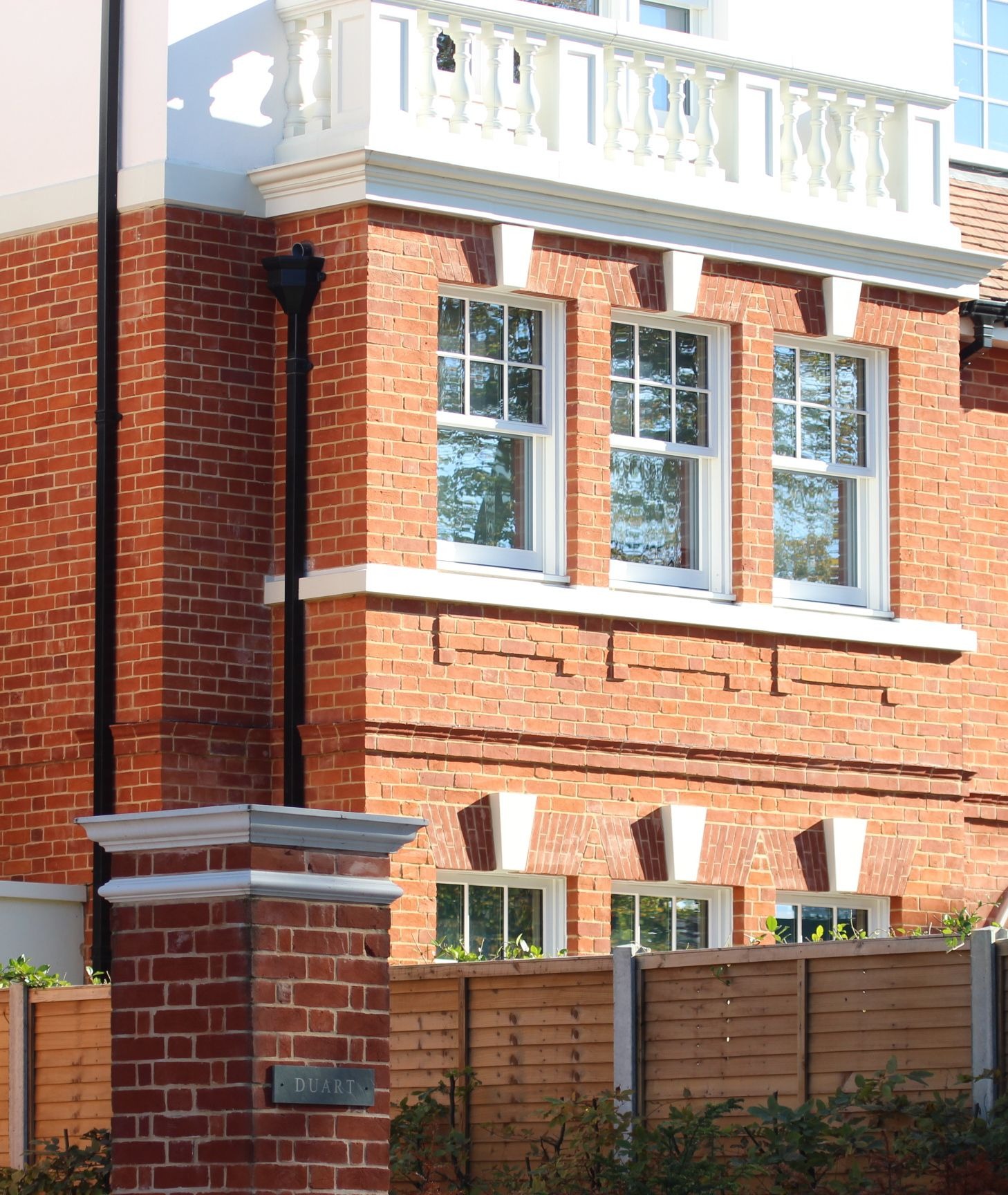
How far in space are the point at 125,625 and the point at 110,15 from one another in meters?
3.73

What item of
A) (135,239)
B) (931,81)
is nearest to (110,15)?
(135,239)

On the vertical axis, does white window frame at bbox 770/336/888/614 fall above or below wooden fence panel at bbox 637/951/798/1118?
above

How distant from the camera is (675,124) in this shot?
17328mm

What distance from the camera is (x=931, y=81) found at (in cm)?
1942

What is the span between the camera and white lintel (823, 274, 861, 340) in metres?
17.8

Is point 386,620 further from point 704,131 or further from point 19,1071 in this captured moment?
point 704,131

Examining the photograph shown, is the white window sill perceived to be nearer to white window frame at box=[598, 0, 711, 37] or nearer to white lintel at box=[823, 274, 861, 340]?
white lintel at box=[823, 274, 861, 340]

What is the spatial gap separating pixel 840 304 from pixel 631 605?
2.70m

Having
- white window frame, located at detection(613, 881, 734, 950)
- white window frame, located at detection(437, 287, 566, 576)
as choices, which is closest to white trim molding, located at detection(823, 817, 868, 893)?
white window frame, located at detection(613, 881, 734, 950)

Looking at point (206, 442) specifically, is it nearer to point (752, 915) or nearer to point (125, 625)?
point (125, 625)

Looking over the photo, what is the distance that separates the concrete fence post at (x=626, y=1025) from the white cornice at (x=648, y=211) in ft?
19.1

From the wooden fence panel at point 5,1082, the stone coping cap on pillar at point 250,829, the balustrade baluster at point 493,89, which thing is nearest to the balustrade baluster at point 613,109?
the balustrade baluster at point 493,89

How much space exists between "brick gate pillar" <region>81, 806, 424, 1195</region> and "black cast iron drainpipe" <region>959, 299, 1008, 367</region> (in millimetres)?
11297

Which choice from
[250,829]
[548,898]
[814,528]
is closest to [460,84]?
[814,528]
